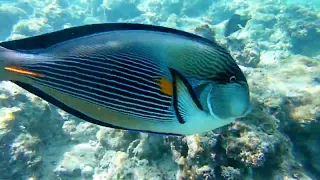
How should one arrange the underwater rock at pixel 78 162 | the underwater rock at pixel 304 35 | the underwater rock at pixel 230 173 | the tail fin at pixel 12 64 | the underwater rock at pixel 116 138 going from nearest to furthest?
the tail fin at pixel 12 64 → the underwater rock at pixel 230 173 → the underwater rock at pixel 116 138 → the underwater rock at pixel 78 162 → the underwater rock at pixel 304 35

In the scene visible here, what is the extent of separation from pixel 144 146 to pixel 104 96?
369 centimetres

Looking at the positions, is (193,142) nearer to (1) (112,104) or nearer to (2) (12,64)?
(1) (112,104)

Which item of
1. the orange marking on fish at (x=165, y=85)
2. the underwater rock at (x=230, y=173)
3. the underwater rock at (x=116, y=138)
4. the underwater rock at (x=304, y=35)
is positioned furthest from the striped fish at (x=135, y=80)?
the underwater rock at (x=304, y=35)

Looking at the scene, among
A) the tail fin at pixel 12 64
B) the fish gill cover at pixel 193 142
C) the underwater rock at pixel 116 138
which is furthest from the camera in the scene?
the underwater rock at pixel 116 138

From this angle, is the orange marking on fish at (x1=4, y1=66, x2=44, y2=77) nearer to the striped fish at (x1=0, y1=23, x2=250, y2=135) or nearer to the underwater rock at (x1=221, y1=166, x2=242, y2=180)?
the striped fish at (x1=0, y1=23, x2=250, y2=135)

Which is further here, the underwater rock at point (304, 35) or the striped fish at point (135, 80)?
the underwater rock at point (304, 35)

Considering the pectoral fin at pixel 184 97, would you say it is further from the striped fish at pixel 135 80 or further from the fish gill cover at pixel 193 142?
the fish gill cover at pixel 193 142

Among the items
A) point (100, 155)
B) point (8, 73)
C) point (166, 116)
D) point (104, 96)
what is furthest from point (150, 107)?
point (100, 155)

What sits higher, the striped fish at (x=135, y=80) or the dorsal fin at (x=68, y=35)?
the dorsal fin at (x=68, y=35)

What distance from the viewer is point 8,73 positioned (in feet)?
3.15

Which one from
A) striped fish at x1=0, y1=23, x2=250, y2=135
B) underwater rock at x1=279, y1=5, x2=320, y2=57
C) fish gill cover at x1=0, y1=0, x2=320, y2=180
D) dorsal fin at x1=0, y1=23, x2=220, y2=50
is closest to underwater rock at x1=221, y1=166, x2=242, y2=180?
fish gill cover at x1=0, y1=0, x2=320, y2=180

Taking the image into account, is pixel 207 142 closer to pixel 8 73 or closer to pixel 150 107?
pixel 150 107

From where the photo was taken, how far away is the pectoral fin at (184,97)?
1021mm

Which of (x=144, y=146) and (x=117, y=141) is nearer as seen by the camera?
(x=144, y=146)
